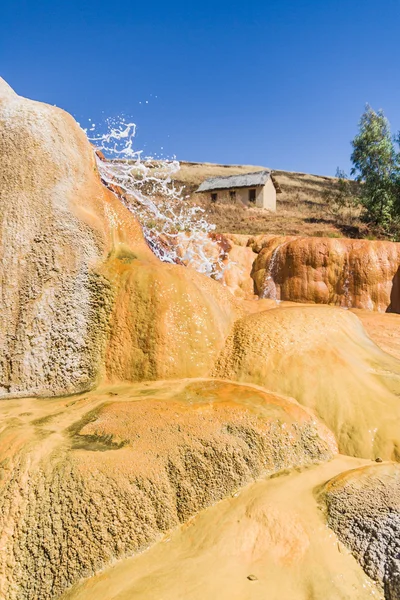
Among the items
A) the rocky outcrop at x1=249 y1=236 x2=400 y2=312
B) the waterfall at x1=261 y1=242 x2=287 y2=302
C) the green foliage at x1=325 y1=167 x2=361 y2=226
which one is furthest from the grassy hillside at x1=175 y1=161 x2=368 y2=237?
the rocky outcrop at x1=249 y1=236 x2=400 y2=312

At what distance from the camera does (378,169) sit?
23.9 metres

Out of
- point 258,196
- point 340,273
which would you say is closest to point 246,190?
point 258,196

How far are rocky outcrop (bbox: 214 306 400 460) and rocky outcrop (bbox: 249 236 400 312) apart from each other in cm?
733

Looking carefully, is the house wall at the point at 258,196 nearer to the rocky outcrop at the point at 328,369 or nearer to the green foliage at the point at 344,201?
the green foliage at the point at 344,201

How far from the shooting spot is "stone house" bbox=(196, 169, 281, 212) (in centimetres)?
3003

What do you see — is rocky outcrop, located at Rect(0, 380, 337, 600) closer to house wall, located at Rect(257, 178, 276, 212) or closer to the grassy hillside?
the grassy hillside

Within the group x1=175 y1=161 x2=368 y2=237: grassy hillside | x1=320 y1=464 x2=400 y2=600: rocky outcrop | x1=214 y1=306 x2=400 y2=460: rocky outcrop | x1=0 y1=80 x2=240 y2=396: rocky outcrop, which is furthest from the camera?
x1=175 y1=161 x2=368 y2=237: grassy hillside

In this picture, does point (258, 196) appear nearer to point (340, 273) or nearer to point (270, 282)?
point (270, 282)

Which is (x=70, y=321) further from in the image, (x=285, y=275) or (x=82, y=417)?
(x=285, y=275)

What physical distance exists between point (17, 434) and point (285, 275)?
9.97 m

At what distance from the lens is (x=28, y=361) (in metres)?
3.86

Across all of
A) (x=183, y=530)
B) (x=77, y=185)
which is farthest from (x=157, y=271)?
(x=183, y=530)

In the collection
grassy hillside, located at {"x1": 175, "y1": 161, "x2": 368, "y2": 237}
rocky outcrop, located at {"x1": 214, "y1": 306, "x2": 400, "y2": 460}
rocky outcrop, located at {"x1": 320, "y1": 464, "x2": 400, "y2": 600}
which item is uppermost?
grassy hillside, located at {"x1": 175, "y1": 161, "x2": 368, "y2": 237}

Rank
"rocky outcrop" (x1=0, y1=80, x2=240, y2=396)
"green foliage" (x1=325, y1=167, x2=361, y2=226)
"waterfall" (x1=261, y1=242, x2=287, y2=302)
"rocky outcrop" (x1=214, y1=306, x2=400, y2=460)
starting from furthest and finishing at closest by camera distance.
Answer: "green foliage" (x1=325, y1=167, x2=361, y2=226)
"waterfall" (x1=261, y1=242, x2=287, y2=302)
"rocky outcrop" (x1=0, y1=80, x2=240, y2=396)
"rocky outcrop" (x1=214, y1=306, x2=400, y2=460)
